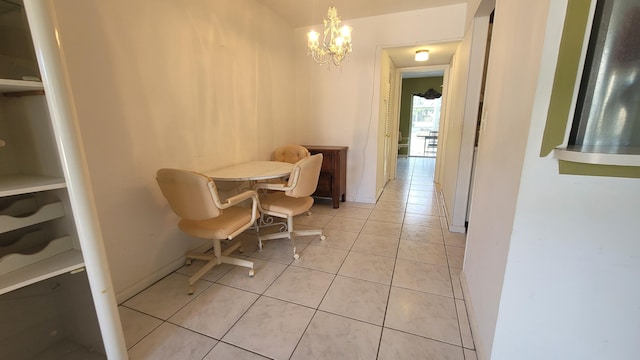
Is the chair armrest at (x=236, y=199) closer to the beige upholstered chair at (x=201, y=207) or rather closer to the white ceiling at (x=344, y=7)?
the beige upholstered chair at (x=201, y=207)

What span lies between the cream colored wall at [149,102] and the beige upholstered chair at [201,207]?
0.26 m

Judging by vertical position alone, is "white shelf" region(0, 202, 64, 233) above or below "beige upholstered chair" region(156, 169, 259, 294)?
above

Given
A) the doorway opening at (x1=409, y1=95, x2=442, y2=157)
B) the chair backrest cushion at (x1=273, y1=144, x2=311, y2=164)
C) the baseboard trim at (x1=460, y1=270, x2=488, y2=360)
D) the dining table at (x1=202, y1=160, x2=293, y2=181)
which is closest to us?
the baseboard trim at (x1=460, y1=270, x2=488, y2=360)

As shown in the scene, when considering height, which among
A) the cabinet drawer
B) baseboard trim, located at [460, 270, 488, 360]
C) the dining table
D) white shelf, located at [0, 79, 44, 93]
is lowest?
baseboard trim, located at [460, 270, 488, 360]

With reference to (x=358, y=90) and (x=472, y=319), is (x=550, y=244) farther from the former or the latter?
(x=358, y=90)

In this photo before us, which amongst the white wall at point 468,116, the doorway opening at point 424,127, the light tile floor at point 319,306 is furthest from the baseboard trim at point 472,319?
the doorway opening at point 424,127

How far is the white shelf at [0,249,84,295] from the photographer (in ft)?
3.06

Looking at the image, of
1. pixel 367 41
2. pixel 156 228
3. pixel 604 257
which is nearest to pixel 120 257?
pixel 156 228

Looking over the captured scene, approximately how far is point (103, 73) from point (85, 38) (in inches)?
7.2

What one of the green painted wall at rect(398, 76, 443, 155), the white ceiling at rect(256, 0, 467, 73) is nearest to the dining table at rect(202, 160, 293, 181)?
the white ceiling at rect(256, 0, 467, 73)

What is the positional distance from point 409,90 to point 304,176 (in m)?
7.51

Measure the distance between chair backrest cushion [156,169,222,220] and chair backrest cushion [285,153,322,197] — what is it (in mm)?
668

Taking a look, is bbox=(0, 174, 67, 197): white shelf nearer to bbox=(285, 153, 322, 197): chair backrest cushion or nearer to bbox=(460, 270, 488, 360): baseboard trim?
bbox=(285, 153, 322, 197): chair backrest cushion

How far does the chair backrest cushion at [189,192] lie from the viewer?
157 centimetres
